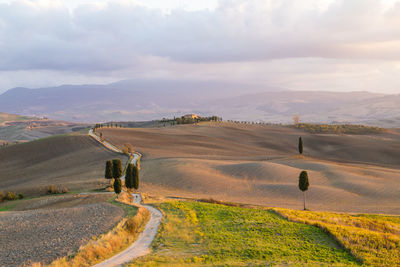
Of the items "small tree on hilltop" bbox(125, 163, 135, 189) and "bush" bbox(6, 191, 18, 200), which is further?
"bush" bbox(6, 191, 18, 200)

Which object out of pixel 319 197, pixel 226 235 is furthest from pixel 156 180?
pixel 226 235

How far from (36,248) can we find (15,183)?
125 feet

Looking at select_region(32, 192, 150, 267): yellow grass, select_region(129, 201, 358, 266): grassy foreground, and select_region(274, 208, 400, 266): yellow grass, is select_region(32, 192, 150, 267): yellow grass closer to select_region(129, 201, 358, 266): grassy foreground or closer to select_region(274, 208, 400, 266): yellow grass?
select_region(129, 201, 358, 266): grassy foreground

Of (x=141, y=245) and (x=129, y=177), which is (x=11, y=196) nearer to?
(x=129, y=177)

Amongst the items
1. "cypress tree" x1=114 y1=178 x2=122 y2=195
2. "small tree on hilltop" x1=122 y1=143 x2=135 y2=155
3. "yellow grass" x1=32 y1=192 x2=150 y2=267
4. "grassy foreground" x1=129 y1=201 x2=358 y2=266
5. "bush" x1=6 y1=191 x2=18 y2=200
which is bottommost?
"bush" x1=6 y1=191 x2=18 y2=200

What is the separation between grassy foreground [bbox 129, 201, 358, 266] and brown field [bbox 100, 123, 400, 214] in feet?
44.2

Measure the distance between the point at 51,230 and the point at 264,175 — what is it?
3397 centimetres

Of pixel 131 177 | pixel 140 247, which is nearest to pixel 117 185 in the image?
pixel 131 177

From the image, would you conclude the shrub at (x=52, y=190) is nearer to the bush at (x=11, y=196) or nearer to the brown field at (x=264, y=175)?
the bush at (x=11, y=196)

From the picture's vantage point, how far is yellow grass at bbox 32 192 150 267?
1544 centimetres

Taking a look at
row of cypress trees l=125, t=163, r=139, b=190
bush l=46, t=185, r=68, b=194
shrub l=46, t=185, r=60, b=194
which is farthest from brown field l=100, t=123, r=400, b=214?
shrub l=46, t=185, r=60, b=194

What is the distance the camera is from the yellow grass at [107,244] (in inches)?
608

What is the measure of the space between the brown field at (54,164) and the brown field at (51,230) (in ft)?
47.3

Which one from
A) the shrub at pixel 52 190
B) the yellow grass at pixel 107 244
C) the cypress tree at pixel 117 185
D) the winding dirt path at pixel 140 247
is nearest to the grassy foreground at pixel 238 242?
the winding dirt path at pixel 140 247
